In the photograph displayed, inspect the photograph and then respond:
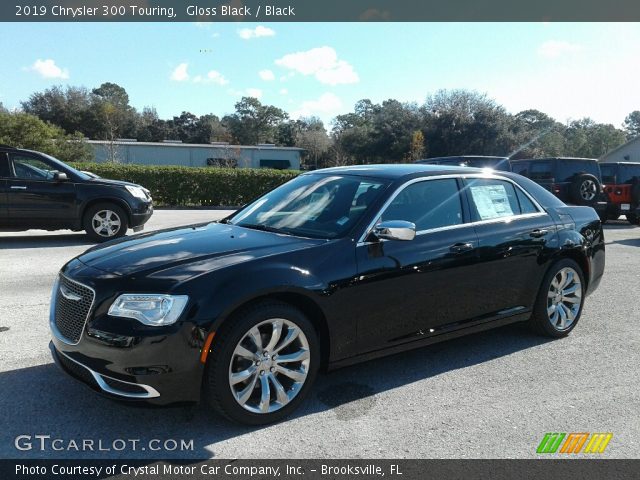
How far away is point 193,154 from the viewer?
48.3 meters

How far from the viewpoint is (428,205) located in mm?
4258

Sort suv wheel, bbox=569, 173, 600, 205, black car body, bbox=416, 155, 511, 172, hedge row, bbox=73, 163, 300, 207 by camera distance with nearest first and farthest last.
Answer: black car body, bbox=416, 155, 511, 172 < suv wheel, bbox=569, 173, 600, 205 < hedge row, bbox=73, 163, 300, 207

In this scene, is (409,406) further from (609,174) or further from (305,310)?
(609,174)

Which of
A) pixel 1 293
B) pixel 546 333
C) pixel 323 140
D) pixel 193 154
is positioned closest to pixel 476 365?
pixel 546 333

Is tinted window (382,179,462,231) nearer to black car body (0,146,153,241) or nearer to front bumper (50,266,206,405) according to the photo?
front bumper (50,266,206,405)

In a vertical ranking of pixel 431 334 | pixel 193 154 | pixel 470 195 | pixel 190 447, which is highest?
pixel 193 154

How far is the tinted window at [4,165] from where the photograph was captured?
9.78 meters

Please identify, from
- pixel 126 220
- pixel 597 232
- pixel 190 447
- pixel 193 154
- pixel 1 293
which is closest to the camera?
pixel 190 447

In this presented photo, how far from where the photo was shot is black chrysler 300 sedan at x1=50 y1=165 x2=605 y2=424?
3041mm

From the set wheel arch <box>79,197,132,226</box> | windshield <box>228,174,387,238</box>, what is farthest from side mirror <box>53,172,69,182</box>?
windshield <box>228,174,387,238</box>

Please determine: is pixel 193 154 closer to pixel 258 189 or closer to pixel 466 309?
pixel 258 189

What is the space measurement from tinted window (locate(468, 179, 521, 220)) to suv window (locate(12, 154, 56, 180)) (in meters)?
8.37

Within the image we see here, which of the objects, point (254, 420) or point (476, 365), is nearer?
point (254, 420)

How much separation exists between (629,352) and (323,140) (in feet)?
200
